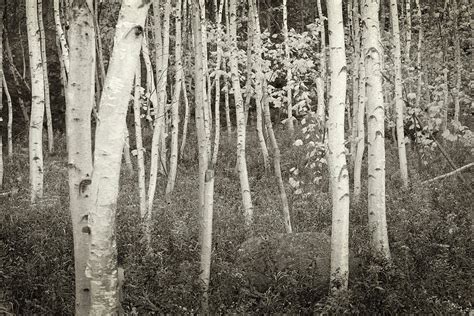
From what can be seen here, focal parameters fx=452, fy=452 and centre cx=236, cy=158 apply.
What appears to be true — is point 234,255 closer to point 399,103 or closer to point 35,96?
point 35,96

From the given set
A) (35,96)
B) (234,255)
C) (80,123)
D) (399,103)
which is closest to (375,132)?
(234,255)

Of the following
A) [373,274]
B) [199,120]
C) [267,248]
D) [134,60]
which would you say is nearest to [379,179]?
[373,274]

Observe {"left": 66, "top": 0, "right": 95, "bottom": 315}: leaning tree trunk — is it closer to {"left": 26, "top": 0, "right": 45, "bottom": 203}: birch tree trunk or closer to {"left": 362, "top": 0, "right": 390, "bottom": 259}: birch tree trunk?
{"left": 362, "top": 0, "right": 390, "bottom": 259}: birch tree trunk

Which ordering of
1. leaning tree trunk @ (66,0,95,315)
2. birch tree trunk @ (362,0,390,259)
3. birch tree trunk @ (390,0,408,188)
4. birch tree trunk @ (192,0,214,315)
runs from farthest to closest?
birch tree trunk @ (390,0,408,188)
birch tree trunk @ (362,0,390,259)
birch tree trunk @ (192,0,214,315)
leaning tree trunk @ (66,0,95,315)

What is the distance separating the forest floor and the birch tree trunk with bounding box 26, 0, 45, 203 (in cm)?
53

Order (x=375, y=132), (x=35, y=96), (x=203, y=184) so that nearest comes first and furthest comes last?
(x=203, y=184) < (x=375, y=132) < (x=35, y=96)

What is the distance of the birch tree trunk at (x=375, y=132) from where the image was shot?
6.74 m

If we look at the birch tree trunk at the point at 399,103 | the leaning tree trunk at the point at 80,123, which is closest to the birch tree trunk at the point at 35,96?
the leaning tree trunk at the point at 80,123

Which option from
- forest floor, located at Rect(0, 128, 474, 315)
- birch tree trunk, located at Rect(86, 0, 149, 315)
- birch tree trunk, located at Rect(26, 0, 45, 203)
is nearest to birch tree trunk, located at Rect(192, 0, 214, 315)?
forest floor, located at Rect(0, 128, 474, 315)

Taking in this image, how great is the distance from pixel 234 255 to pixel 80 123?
12.5 ft

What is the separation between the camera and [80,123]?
13.7 feet

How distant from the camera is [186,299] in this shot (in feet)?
18.2

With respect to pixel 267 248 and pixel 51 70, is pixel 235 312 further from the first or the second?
pixel 51 70

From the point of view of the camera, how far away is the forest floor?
557cm
